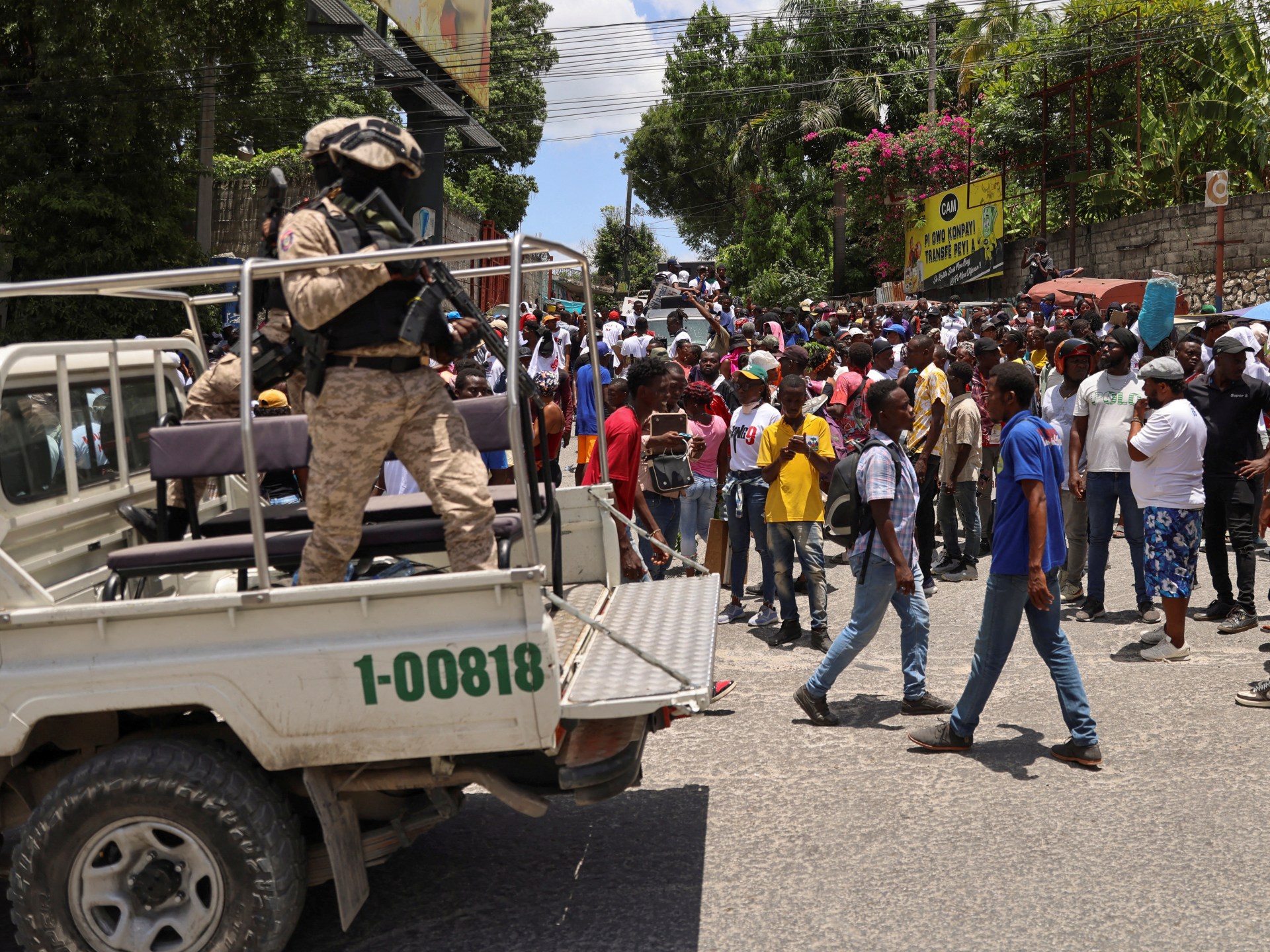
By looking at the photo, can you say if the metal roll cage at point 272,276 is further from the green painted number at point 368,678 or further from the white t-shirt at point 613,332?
the white t-shirt at point 613,332

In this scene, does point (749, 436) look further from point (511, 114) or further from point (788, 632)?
point (511, 114)

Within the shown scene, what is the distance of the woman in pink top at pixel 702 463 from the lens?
346 inches

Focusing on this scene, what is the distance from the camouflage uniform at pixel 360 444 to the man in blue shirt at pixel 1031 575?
2664 millimetres

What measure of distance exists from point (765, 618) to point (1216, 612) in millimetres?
2960

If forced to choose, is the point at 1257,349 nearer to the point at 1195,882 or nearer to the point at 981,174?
the point at 1195,882

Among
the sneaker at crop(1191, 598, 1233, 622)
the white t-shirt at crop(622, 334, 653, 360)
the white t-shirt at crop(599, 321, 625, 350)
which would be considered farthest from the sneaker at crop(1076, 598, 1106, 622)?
the white t-shirt at crop(599, 321, 625, 350)

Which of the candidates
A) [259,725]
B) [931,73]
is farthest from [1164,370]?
[931,73]

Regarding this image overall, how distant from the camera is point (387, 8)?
27.2m

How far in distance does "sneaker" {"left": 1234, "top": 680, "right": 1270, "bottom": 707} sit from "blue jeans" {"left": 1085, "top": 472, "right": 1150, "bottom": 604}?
1.88 metres

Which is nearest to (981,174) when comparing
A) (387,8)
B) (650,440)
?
(387,8)

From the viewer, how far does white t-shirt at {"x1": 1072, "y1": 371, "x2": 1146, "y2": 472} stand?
8.04 m

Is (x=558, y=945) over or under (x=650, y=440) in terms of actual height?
under

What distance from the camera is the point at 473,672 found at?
11.3ft

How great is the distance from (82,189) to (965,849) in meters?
21.9
